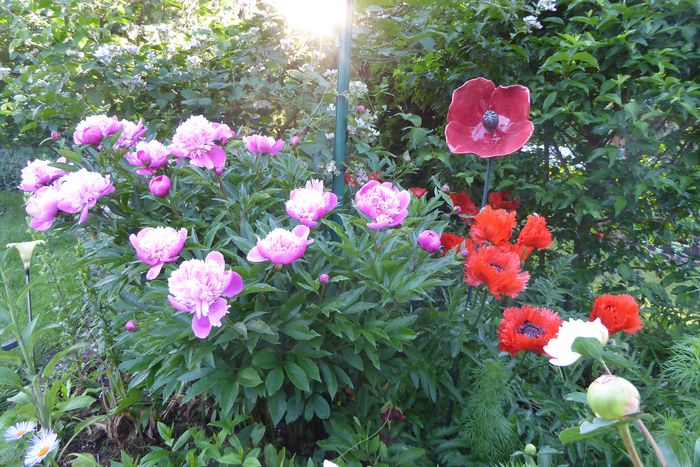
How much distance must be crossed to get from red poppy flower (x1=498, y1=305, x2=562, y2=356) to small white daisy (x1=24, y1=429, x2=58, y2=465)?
110 cm

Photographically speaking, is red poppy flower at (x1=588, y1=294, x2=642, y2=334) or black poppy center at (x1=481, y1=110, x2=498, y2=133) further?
black poppy center at (x1=481, y1=110, x2=498, y2=133)

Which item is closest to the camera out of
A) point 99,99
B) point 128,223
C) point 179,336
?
point 179,336

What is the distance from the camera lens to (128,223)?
4.01 feet

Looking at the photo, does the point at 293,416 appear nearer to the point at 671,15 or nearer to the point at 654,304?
the point at 654,304

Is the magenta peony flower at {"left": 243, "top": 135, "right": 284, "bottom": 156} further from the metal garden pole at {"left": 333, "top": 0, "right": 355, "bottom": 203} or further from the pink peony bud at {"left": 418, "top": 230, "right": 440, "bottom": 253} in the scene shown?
the pink peony bud at {"left": 418, "top": 230, "right": 440, "bottom": 253}

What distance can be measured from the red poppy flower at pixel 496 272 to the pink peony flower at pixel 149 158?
2.81ft

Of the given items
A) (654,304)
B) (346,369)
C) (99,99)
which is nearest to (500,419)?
(346,369)

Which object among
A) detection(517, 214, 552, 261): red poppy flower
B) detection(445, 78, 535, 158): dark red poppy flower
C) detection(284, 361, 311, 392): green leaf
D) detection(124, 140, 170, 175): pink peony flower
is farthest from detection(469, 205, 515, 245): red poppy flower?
detection(124, 140, 170, 175): pink peony flower

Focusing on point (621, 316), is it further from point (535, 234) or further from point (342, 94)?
point (342, 94)

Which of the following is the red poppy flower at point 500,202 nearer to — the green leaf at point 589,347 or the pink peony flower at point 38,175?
the green leaf at point 589,347

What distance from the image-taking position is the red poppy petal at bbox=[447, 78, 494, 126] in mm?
1467

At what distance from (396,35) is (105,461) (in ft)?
6.32

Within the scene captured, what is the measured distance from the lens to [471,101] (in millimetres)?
1485

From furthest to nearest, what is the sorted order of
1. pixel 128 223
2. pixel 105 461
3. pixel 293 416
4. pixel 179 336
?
pixel 105 461 → pixel 128 223 → pixel 293 416 → pixel 179 336
